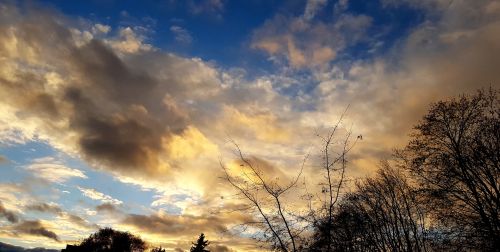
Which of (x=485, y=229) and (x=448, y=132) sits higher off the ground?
(x=448, y=132)

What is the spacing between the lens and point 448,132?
21.3 m

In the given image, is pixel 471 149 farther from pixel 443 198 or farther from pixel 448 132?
pixel 443 198

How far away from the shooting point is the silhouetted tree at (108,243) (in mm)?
79312

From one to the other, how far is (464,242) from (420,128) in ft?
23.7

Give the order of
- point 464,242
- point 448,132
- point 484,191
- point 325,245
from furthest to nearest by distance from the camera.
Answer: point 448,132 < point 484,191 < point 464,242 < point 325,245

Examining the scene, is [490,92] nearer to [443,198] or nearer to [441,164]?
[441,164]

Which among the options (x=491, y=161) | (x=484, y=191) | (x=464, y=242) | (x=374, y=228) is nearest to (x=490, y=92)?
(x=491, y=161)

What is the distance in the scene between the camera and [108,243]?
8012cm

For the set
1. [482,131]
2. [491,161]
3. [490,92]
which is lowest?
[491,161]

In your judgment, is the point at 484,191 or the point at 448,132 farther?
the point at 448,132

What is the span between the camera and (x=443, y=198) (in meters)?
19.9

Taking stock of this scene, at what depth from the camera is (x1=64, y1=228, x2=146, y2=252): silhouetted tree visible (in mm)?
79312

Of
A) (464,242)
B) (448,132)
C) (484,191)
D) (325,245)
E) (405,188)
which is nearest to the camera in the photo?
(325,245)

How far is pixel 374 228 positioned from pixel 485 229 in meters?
11.1
